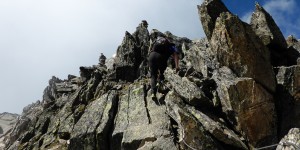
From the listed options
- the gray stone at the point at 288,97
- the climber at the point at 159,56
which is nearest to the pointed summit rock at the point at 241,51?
the gray stone at the point at 288,97

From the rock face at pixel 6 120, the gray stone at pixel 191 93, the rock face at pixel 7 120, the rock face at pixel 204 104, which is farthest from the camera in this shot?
the rock face at pixel 6 120

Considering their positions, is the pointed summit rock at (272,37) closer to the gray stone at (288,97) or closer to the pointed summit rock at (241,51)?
the pointed summit rock at (241,51)

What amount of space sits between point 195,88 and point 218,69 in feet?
10.9

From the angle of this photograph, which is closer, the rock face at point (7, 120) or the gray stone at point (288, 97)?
the gray stone at point (288, 97)

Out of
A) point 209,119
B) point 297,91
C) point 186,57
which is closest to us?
point 209,119

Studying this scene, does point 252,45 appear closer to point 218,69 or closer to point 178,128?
point 218,69

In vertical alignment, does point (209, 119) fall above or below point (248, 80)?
below

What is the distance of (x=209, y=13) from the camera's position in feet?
103

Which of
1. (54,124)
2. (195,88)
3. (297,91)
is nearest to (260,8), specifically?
(297,91)

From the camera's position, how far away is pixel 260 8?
35.8 metres

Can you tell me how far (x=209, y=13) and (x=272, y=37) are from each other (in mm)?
5879

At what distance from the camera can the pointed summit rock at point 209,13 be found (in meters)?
30.9

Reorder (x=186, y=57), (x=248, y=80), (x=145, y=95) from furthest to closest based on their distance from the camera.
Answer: (x=186, y=57)
(x=145, y=95)
(x=248, y=80)

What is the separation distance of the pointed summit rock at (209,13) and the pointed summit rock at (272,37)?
12.5 ft
